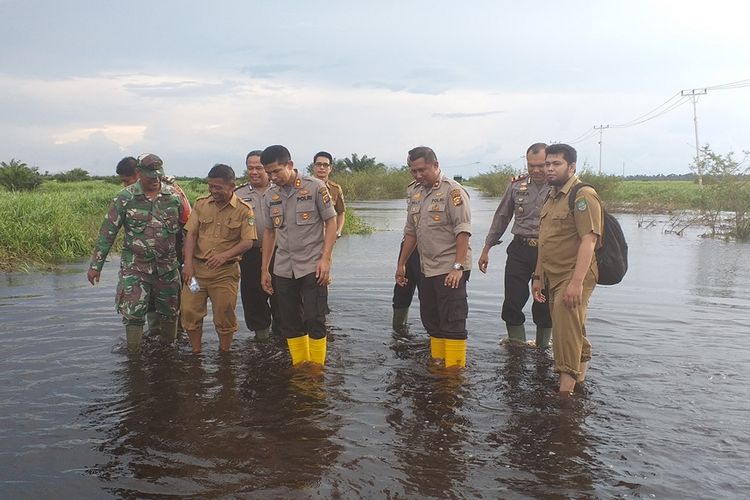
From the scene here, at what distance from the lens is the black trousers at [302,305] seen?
202 inches

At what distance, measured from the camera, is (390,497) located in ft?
11.0

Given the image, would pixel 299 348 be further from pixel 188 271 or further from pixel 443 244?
pixel 443 244

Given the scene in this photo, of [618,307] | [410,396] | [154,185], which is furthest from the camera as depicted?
[618,307]

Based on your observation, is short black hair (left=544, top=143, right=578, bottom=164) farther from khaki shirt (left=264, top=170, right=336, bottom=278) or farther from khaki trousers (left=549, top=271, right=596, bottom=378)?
khaki shirt (left=264, top=170, right=336, bottom=278)

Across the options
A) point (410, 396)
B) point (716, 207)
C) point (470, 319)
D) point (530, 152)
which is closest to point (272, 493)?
point (410, 396)

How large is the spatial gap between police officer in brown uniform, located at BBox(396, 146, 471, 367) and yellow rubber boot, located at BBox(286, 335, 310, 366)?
3.55ft

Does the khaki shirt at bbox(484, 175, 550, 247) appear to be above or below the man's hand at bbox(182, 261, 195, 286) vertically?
above

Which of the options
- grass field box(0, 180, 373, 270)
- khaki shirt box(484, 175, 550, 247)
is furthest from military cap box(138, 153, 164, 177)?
grass field box(0, 180, 373, 270)

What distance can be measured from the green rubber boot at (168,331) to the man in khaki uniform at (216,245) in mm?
521

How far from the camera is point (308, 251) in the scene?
5.13 m

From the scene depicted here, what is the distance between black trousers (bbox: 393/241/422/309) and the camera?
643 cm

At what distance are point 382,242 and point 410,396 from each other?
40.8 feet

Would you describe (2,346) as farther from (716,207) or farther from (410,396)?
(716,207)

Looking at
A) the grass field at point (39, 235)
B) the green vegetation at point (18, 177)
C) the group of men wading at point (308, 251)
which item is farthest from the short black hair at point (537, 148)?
the green vegetation at point (18, 177)
